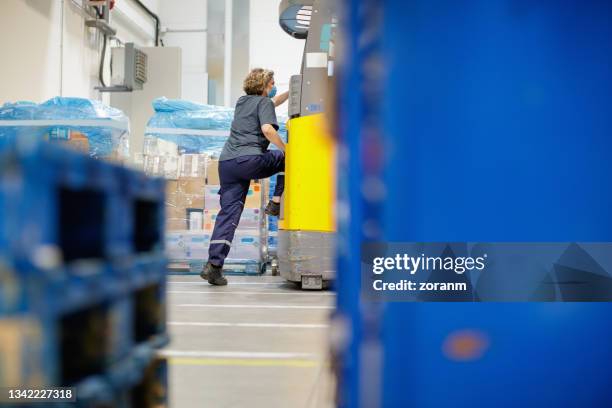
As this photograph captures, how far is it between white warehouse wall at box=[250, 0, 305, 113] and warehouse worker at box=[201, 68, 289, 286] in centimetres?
729

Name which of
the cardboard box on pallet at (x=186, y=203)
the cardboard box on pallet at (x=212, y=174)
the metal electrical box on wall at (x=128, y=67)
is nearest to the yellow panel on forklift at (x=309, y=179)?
the cardboard box on pallet at (x=212, y=174)

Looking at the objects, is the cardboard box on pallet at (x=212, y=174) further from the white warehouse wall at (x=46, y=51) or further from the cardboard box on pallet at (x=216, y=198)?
the white warehouse wall at (x=46, y=51)

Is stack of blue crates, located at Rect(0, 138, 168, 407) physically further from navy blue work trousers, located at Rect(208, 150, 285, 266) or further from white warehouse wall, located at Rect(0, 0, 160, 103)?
white warehouse wall, located at Rect(0, 0, 160, 103)

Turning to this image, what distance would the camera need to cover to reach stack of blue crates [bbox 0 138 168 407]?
783mm

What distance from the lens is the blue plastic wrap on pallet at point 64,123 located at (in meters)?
5.95

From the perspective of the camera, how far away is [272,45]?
1234cm

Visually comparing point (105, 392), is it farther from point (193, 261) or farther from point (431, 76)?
point (193, 261)

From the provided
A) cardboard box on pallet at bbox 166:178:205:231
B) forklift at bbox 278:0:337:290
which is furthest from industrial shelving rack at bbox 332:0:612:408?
cardboard box on pallet at bbox 166:178:205:231

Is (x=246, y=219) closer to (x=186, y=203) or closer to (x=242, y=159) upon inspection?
(x=186, y=203)

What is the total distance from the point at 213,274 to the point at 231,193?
71 centimetres

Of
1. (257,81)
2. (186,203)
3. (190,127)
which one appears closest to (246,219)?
(186,203)

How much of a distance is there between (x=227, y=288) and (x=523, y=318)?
12.5ft

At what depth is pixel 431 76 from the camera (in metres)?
1.39

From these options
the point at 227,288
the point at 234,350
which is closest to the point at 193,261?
the point at 227,288
